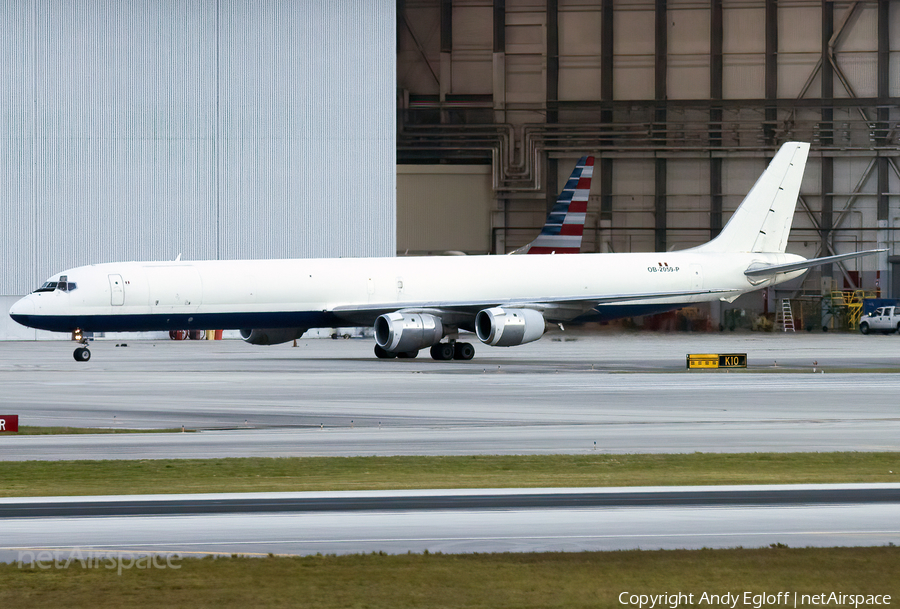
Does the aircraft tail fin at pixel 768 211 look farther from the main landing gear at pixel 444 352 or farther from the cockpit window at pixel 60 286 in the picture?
the cockpit window at pixel 60 286

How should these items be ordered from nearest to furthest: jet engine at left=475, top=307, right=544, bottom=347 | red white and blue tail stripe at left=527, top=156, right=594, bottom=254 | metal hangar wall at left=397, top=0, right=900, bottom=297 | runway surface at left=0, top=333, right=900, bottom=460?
runway surface at left=0, top=333, right=900, bottom=460, jet engine at left=475, top=307, right=544, bottom=347, red white and blue tail stripe at left=527, top=156, right=594, bottom=254, metal hangar wall at left=397, top=0, right=900, bottom=297

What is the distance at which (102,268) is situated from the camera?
40.1 m

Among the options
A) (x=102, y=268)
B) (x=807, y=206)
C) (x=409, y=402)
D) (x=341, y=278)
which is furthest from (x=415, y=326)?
(x=807, y=206)

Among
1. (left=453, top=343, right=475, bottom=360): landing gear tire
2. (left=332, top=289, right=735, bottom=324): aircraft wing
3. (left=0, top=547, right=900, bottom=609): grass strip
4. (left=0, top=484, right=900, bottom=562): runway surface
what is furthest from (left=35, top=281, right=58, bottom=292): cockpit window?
(left=0, top=547, right=900, bottom=609): grass strip

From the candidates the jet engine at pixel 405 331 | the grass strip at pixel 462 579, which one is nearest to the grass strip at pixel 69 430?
the grass strip at pixel 462 579

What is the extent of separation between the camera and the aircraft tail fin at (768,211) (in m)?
50.3

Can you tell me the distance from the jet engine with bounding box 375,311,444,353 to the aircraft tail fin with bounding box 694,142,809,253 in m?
15.0

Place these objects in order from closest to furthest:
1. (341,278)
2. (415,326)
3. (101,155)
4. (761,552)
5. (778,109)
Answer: (761,552), (415,326), (341,278), (101,155), (778,109)

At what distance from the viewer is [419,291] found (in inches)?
1732

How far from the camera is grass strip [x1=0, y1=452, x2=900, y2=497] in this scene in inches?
587

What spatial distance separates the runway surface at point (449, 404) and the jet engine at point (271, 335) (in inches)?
28.2

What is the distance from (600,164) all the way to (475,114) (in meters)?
8.17

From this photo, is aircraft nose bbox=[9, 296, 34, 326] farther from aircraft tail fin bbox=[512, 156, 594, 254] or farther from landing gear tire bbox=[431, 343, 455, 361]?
aircraft tail fin bbox=[512, 156, 594, 254]

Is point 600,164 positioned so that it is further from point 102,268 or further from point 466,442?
point 466,442
